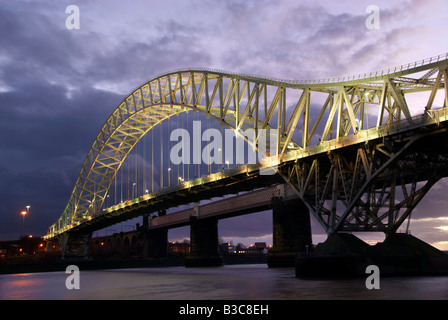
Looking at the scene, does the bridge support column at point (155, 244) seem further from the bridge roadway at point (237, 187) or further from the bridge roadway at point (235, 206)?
the bridge roadway at point (235, 206)

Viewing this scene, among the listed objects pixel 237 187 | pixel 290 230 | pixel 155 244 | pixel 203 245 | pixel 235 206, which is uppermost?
pixel 237 187

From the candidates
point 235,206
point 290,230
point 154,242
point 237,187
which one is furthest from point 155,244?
point 290,230

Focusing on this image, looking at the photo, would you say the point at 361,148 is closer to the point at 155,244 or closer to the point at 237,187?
the point at 237,187

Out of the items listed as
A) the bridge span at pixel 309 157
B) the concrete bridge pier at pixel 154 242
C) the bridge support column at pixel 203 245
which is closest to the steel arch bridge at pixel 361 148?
the bridge span at pixel 309 157

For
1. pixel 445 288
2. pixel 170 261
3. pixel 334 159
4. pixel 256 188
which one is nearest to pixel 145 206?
pixel 170 261

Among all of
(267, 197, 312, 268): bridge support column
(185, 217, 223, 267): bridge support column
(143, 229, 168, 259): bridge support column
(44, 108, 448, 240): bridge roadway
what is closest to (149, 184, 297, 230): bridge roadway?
(44, 108, 448, 240): bridge roadway

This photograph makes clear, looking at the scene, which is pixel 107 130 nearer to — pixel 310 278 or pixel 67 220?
pixel 67 220

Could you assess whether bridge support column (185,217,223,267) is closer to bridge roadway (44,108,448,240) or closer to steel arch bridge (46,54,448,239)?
bridge roadway (44,108,448,240)
